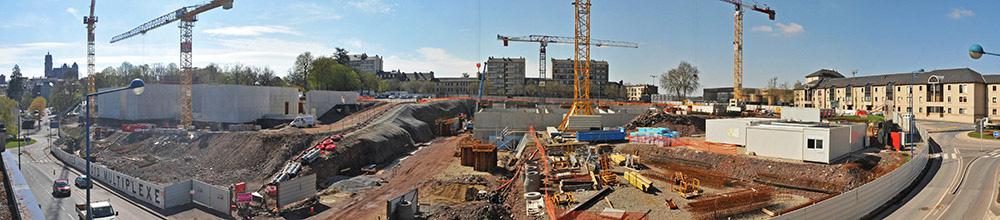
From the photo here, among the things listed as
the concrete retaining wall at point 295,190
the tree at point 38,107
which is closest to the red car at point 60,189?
the concrete retaining wall at point 295,190

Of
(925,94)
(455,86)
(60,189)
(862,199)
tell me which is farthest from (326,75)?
(925,94)

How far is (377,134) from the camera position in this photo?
1428 inches

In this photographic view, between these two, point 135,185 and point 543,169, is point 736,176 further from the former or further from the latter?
point 135,185

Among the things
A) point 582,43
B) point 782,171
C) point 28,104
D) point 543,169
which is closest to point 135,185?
point 543,169

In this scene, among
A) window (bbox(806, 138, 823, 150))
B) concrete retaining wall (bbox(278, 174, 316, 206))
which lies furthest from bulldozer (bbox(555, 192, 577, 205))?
window (bbox(806, 138, 823, 150))

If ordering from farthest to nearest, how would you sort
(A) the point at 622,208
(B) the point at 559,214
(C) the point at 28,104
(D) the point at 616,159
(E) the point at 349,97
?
(C) the point at 28,104, (E) the point at 349,97, (D) the point at 616,159, (A) the point at 622,208, (B) the point at 559,214

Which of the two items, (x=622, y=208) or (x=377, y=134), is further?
(x=377, y=134)

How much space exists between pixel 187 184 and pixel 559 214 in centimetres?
1502

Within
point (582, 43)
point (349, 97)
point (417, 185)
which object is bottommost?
point (417, 185)

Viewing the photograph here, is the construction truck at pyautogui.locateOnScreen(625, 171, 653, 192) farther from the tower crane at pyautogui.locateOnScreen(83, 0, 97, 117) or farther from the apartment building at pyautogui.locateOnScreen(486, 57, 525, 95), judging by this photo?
the apartment building at pyautogui.locateOnScreen(486, 57, 525, 95)

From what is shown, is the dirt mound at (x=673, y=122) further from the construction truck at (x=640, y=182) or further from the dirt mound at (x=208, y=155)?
→ the dirt mound at (x=208, y=155)

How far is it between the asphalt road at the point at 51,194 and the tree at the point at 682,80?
8287 cm

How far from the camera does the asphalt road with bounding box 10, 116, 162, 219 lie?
21375 millimetres

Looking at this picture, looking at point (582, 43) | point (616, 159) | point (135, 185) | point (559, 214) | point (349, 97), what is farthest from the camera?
point (349, 97)
